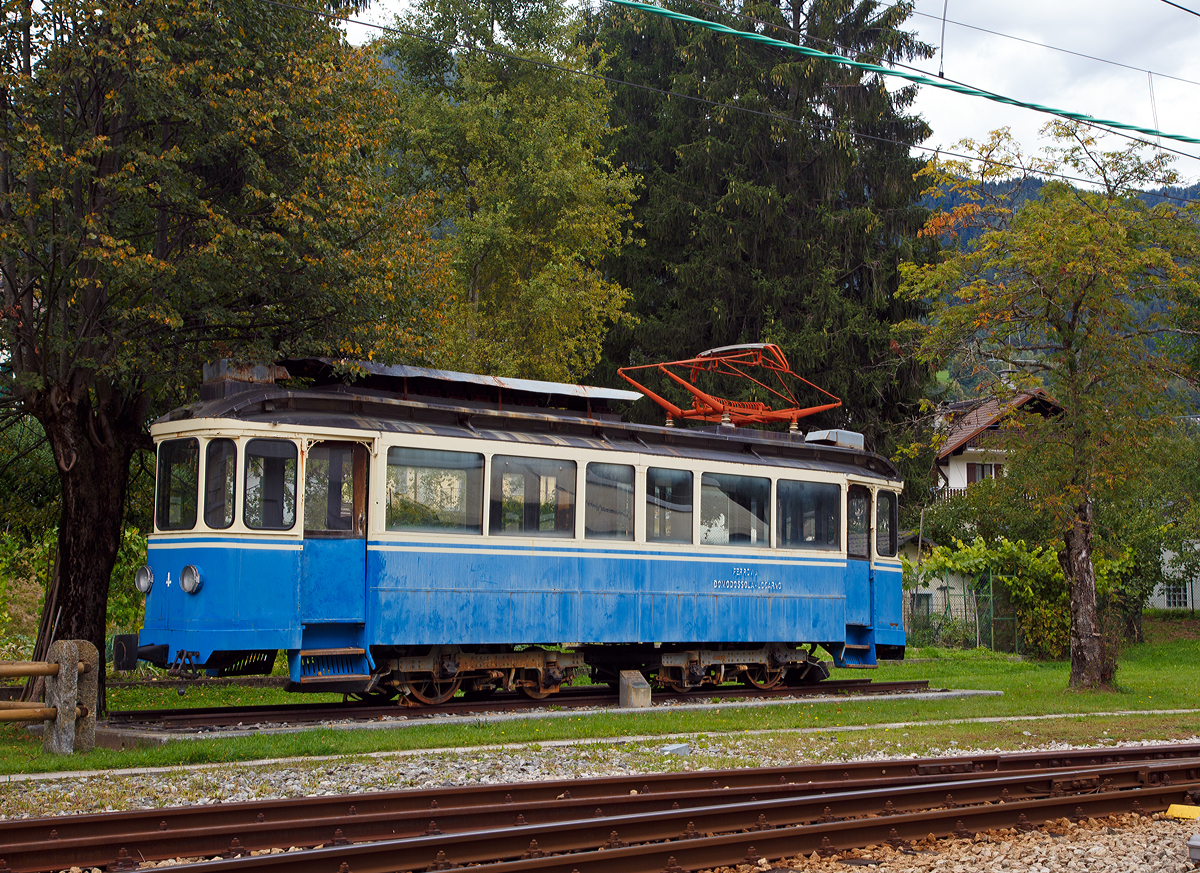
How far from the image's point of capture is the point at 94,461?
14516 millimetres

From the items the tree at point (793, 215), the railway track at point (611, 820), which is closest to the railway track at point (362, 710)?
the railway track at point (611, 820)

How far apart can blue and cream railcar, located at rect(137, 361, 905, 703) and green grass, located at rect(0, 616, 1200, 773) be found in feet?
4.26

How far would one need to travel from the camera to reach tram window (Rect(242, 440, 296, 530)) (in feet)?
40.7

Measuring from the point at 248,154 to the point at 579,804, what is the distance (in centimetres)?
889

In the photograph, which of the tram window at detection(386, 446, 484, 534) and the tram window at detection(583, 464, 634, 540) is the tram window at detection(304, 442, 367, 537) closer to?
the tram window at detection(386, 446, 484, 534)

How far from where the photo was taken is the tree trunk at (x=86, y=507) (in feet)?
45.4

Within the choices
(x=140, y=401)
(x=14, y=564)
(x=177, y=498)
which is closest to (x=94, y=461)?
(x=140, y=401)

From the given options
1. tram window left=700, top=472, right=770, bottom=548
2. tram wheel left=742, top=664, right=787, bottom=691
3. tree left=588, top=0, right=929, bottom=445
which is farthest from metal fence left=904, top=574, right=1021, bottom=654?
tram window left=700, top=472, right=770, bottom=548

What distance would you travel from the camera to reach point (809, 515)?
1705cm

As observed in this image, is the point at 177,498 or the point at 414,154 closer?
the point at 177,498

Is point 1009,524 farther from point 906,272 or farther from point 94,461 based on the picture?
point 94,461

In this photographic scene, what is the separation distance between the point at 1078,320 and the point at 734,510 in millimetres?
6270

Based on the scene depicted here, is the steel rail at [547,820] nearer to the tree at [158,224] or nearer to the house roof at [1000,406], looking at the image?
the tree at [158,224]

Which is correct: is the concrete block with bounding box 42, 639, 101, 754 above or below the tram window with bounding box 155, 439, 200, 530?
below
